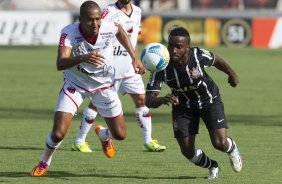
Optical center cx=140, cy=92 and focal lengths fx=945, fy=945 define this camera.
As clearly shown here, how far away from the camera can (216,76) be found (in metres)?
31.0

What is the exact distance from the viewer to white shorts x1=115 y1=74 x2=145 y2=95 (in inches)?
579

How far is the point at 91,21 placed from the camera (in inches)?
448

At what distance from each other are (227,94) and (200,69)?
13744mm

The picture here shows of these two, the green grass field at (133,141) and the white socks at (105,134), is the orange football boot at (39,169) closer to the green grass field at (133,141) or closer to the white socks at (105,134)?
the green grass field at (133,141)

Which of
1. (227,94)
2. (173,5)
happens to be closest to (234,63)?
(227,94)

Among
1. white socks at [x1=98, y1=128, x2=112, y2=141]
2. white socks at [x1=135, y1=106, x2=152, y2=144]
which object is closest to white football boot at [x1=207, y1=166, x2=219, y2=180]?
white socks at [x1=98, y1=128, x2=112, y2=141]

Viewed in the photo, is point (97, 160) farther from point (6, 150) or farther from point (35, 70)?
point (35, 70)

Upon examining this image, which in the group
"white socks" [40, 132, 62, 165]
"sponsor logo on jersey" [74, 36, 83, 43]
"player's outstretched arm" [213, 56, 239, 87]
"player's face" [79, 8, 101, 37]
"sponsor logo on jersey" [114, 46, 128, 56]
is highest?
"player's face" [79, 8, 101, 37]

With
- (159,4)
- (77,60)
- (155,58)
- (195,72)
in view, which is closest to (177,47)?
(155,58)

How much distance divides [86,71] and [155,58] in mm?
1201

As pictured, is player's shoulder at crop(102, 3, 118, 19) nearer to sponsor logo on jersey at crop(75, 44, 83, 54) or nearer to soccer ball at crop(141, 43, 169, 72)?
sponsor logo on jersey at crop(75, 44, 83, 54)

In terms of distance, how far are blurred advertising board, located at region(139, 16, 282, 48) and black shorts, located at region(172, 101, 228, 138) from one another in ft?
99.7

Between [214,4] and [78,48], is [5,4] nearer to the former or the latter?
[214,4]

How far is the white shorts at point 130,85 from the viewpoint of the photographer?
579 inches
